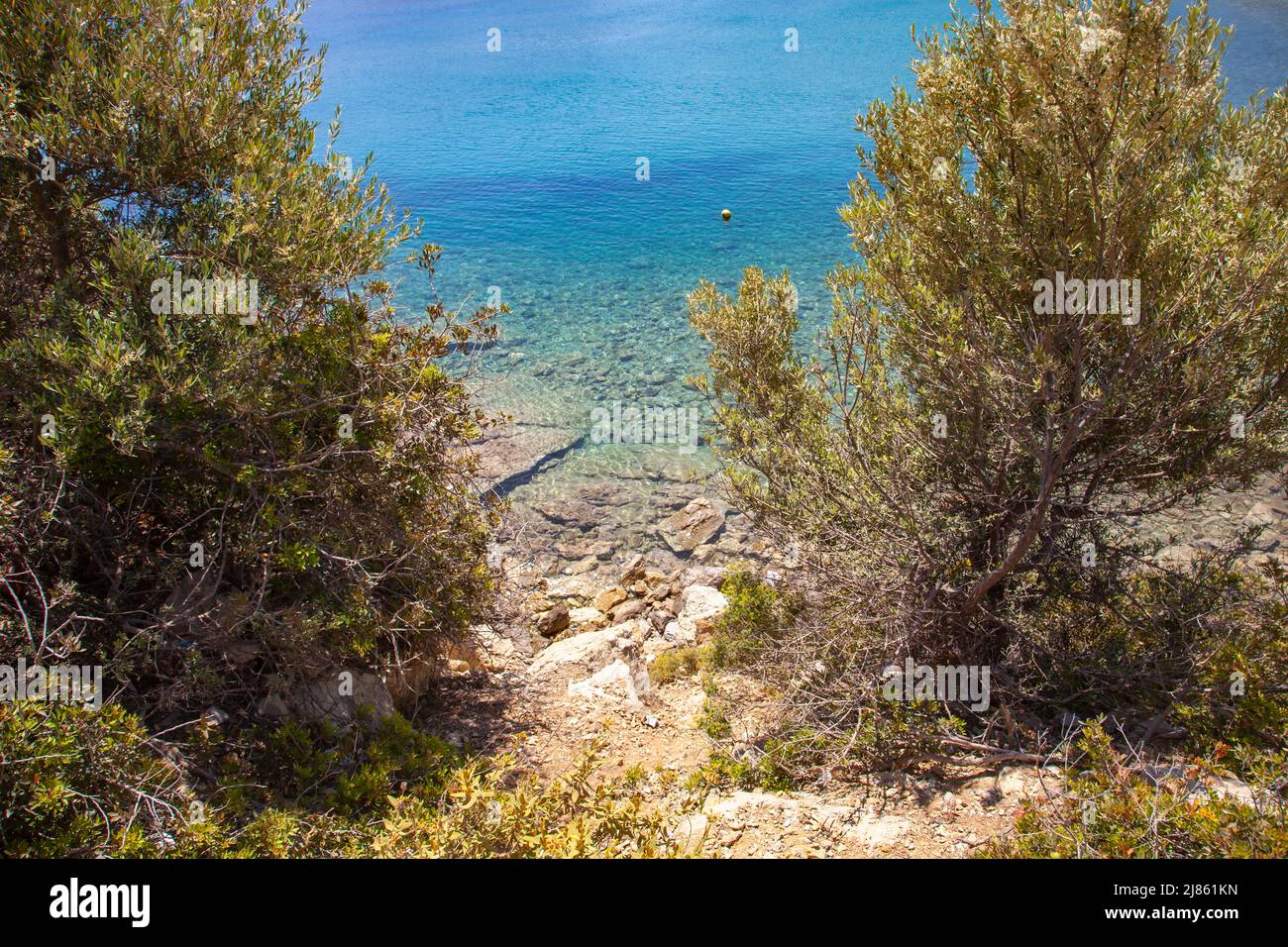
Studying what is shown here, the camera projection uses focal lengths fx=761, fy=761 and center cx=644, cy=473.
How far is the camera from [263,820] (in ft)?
14.8

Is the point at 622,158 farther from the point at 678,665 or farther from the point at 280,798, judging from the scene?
the point at 280,798

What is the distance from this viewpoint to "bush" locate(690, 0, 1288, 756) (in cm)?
467

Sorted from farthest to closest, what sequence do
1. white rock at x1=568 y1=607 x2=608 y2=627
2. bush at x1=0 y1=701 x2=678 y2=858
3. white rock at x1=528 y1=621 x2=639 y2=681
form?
white rock at x1=568 y1=607 x2=608 y2=627
white rock at x1=528 y1=621 x2=639 y2=681
bush at x1=0 y1=701 x2=678 y2=858

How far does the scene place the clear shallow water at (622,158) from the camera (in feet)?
63.3

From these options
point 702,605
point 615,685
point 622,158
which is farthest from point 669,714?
point 622,158

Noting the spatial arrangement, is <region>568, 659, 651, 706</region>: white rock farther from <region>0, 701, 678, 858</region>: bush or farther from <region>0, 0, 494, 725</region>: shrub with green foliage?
<region>0, 0, 494, 725</region>: shrub with green foliage

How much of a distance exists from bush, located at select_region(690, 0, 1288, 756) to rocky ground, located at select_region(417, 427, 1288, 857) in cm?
66

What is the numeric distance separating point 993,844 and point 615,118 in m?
38.4

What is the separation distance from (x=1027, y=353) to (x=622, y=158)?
Answer: 30612mm

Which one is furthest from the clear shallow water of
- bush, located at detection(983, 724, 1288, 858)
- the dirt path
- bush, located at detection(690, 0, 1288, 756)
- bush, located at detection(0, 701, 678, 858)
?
bush, located at detection(983, 724, 1288, 858)

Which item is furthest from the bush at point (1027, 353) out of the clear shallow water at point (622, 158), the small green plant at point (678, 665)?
the clear shallow water at point (622, 158)

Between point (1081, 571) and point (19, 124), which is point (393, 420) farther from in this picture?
point (1081, 571)

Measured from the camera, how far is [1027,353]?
217 inches

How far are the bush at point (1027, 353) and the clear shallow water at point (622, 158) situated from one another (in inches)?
324
